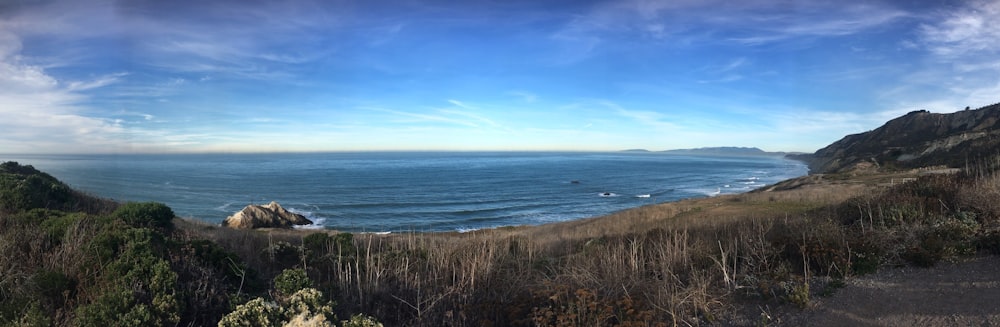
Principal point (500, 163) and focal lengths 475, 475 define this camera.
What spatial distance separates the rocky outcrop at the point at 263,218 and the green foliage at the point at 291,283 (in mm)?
28173

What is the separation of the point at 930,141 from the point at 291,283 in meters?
86.9

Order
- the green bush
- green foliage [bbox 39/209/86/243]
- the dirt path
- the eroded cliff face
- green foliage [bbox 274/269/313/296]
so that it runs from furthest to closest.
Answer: the eroded cliff face
the green bush
green foliage [bbox 39/209/86/243]
the dirt path
green foliage [bbox 274/269/313/296]

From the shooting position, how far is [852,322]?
20.0 ft

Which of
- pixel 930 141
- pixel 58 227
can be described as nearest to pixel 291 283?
pixel 58 227

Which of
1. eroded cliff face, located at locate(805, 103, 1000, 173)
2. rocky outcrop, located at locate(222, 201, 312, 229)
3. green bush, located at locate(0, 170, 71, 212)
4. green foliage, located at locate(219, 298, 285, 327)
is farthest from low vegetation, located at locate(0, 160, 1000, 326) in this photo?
eroded cliff face, located at locate(805, 103, 1000, 173)

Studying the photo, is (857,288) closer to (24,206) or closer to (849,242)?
(849,242)

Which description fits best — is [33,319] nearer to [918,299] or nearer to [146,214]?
[146,214]

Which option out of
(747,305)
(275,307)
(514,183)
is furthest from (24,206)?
(514,183)

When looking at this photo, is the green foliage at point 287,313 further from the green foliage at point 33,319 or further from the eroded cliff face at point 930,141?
the eroded cliff face at point 930,141

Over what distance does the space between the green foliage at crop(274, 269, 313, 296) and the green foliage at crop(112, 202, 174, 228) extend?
5333mm

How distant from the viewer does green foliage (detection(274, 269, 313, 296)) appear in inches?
199

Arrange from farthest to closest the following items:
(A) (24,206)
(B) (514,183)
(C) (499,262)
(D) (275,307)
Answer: (B) (514,183) → (A) (24,206) → (C) (499,262) → (D) (275,307)

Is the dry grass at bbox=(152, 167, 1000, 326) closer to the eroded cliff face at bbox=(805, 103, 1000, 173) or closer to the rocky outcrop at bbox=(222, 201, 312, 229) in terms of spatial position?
the rocky outcrop at bbox=(222, 201, 312, 229)

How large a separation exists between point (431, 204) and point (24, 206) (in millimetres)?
35561
